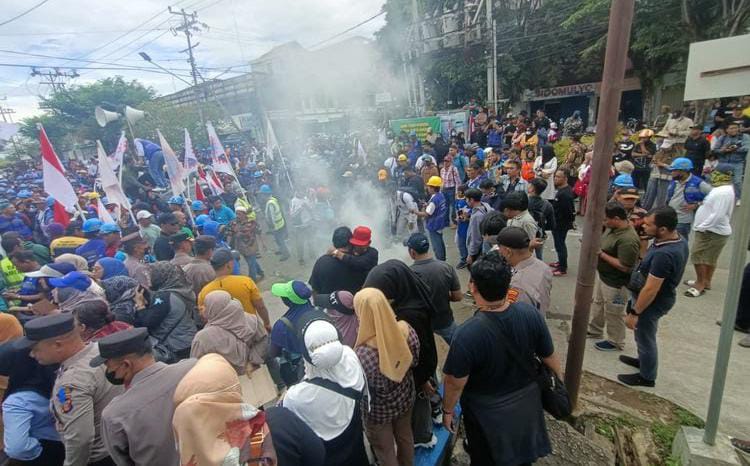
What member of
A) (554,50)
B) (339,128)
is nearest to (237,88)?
(339,128)

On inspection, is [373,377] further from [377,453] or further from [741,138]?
[741,138]

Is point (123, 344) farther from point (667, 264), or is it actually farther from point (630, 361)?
point (630, 361)

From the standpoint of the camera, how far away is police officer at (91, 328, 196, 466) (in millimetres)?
1932

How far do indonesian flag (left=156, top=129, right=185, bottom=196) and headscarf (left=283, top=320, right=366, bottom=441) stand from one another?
22.2ft

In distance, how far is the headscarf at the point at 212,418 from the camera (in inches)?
58.6

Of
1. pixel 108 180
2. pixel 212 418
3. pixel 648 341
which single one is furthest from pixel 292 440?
pixel 108 180

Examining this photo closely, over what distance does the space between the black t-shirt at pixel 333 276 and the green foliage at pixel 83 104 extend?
35.4m

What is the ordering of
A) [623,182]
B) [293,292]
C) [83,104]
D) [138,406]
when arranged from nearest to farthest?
1. [138,406]
2. [293,292]
3. [623,182]
4. [83,104]

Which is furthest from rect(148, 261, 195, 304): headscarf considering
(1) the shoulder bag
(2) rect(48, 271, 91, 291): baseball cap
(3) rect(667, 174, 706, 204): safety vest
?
(3) rect(667, 174, 706, 204): safety vest

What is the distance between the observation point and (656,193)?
21.7 feet

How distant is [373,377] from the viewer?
2270mm

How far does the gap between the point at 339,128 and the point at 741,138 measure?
3151 centimetres

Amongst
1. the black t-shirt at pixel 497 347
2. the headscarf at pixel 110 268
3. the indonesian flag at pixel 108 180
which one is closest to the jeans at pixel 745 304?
the black t-shirt at pixel 497 347

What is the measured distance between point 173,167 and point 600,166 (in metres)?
7.47
